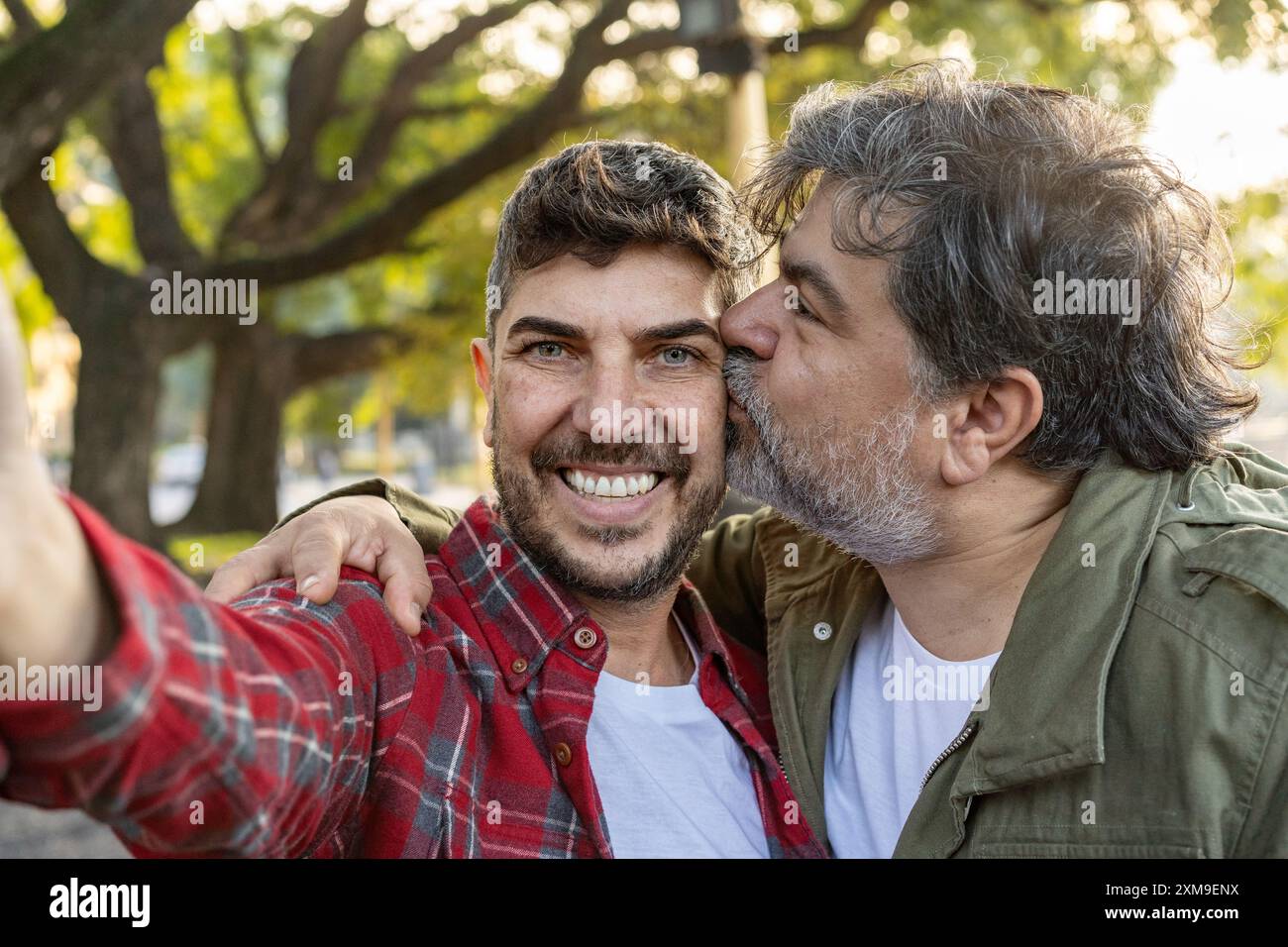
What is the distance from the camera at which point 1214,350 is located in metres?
2.81

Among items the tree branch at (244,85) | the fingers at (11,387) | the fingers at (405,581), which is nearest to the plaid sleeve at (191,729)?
the fingers at (11,387)

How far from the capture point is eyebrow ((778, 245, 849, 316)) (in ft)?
8.99

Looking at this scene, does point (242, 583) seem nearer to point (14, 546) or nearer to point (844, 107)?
point (14, 546)

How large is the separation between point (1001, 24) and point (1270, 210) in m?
3.16

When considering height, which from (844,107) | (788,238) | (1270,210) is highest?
(1270,210)

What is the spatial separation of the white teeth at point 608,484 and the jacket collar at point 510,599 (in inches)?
7.3

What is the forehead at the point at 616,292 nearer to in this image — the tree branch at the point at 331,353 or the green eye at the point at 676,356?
the green eye at the point at 676,356

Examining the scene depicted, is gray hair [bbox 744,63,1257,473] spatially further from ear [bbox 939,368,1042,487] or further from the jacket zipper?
the jacket zipper

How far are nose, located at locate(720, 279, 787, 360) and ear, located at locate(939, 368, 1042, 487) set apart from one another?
1.42 ft

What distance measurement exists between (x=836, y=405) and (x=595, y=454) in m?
0.61

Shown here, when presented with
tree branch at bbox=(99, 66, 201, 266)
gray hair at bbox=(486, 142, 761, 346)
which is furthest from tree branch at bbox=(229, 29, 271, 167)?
gray hair at bbox=(486, 142, 761, 346)

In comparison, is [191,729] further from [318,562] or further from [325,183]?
[325,183]

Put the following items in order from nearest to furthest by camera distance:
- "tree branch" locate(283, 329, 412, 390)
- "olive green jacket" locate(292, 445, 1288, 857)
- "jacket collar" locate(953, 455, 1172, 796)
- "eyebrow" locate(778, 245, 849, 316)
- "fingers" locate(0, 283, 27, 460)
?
"fingers" locate(0, 283, 27, 460) → "olive green jacket" locate(292, 445, 1288, 857) → "jacket collar" locate(953, 455, 1172, 796) → "eyebrow" locate(778, 245, 849, 316) → "tree branch" locate(283, 329, 412, 390)
